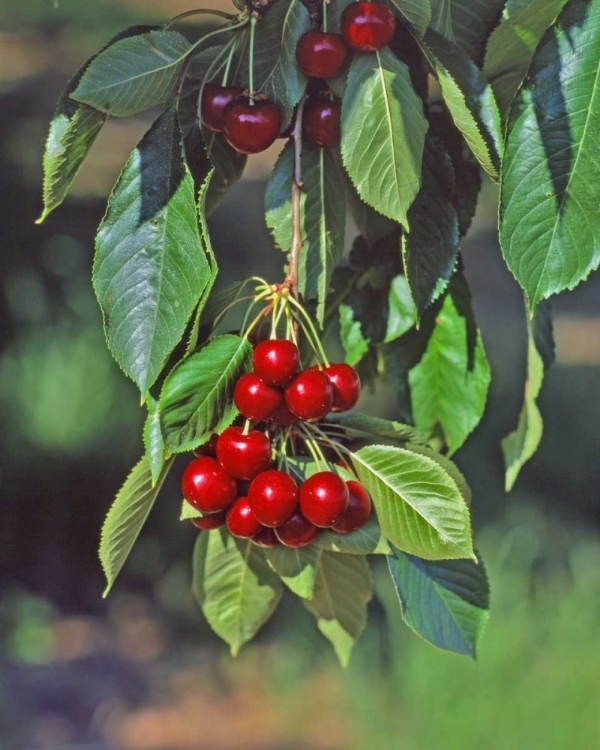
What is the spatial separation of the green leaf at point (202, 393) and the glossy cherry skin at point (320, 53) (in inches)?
7.3

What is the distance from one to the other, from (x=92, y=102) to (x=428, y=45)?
0.23 meters

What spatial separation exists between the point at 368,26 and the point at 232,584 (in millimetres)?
452

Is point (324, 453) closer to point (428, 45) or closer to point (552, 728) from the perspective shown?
point (428, 45)

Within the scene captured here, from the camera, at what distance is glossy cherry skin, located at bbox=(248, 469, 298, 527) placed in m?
0.58

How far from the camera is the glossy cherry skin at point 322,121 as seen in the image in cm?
64

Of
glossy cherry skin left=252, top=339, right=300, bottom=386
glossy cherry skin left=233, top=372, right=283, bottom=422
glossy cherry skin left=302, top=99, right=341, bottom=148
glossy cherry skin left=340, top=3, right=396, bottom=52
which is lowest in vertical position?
glossy cherry skin left=233, top=372, right=283, bottom=422

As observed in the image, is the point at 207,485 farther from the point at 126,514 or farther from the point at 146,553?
the point at 146,553

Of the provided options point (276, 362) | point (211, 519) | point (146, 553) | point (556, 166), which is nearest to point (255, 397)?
point (276, 362)

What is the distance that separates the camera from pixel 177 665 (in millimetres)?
3197

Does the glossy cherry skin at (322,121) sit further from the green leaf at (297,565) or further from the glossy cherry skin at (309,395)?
the green leaf at (297,565)

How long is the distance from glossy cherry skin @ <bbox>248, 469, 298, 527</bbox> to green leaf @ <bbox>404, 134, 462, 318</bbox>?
163mm

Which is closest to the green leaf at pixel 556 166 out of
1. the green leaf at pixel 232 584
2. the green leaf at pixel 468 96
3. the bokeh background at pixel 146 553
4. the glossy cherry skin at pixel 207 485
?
the green leaf at pixel 468 96

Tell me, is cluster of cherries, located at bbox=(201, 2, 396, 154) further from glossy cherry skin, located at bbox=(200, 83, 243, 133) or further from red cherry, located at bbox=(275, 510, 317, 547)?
red cherry, located at bbox=(275, 510, 317, 547)

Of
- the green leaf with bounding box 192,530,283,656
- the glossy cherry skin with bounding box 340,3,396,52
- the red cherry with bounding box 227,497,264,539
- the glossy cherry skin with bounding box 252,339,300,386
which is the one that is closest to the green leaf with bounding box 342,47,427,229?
the glossy cherry skin with bounding box 340,3,396,52
